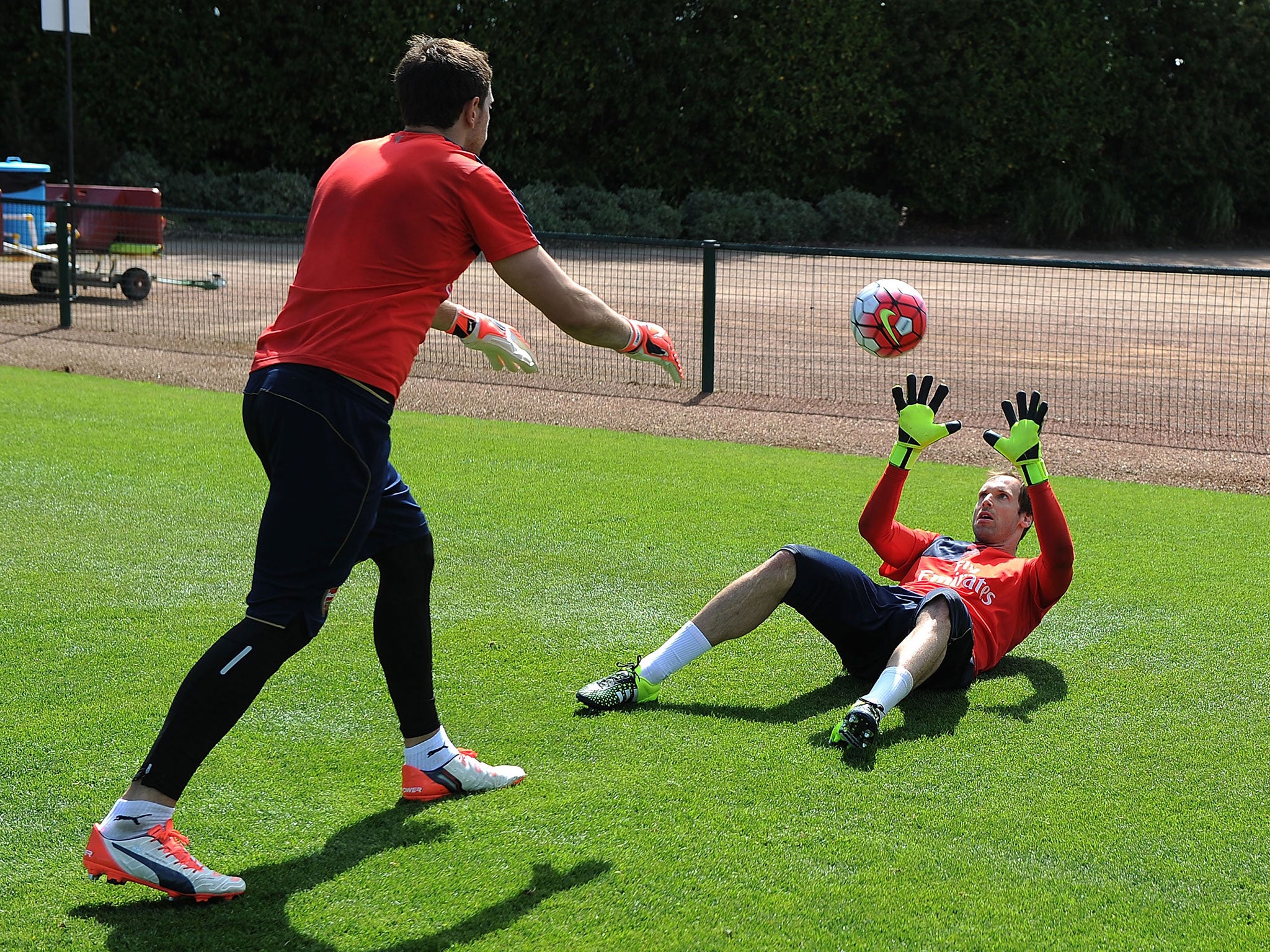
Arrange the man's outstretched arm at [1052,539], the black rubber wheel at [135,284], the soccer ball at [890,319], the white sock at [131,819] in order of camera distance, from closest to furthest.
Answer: the white sock at [131,819], the man's outstretched arm at [1052,539], the soccer ball at [890,319], the black rubber wheel at [135,284]

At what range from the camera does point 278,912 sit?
3.04 m

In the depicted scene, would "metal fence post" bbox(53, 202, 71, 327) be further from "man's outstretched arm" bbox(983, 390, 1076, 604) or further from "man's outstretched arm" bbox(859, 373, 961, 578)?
"man's outstretched arm" bbox(983, 390, 1076, 604)

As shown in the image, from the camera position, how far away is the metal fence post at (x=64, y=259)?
13719mm

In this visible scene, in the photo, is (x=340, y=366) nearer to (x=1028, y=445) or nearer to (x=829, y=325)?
(x=1028, y=445)

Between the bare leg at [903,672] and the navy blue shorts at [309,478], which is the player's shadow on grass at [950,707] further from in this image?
the navy blue shorts at [309,478]

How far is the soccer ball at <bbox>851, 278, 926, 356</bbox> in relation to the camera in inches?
255

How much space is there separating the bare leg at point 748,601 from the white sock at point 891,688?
1.57 ft

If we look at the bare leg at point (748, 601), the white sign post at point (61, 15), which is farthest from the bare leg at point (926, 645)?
the white sign post at point (61, 15)

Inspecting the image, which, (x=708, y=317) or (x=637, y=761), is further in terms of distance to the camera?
(x=708, y=317)

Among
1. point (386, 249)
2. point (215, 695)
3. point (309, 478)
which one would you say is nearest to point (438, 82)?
point (386, 249)

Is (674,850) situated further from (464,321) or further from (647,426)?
(647,426)

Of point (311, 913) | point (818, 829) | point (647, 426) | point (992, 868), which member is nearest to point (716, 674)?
point (818, 829)

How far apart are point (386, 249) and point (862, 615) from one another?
7.05ft

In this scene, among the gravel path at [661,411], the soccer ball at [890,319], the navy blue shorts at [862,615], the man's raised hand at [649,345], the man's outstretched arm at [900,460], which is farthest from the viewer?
the gravel path at [661,411]
